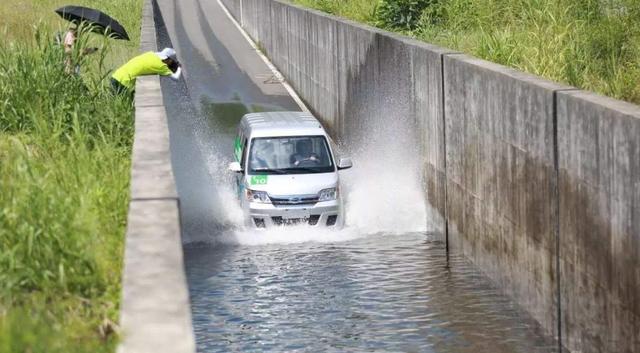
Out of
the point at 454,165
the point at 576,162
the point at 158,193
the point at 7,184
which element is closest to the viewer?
the point at 158,193

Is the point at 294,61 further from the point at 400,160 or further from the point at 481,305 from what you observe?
the point at 481,305

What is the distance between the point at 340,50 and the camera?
103 ft

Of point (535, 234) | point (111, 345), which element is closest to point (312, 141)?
point (535, 234)

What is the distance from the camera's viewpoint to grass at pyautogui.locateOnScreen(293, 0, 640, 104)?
17.5m

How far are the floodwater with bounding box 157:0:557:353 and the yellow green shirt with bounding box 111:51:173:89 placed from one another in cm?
278

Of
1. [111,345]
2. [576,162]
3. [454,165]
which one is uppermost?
[111,345]

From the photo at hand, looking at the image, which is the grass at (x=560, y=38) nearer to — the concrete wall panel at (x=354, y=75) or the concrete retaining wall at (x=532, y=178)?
the concrete retaining wall at (x=532, y=178)

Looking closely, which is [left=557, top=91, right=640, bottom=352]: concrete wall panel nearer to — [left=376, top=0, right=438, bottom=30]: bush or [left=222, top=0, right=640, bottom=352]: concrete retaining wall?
[left=222, top=0, right=640, bottom=352]: concrete retaining wall

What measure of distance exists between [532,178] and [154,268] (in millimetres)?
9769

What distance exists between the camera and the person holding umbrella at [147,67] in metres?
17.2

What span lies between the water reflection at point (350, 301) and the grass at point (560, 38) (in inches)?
125

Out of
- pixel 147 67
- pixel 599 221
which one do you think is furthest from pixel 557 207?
pixel 147 67

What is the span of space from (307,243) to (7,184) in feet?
40.5

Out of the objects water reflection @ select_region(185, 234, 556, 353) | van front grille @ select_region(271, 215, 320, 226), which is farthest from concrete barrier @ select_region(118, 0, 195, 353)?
van front grille @ select_region(271, 215, 320, 226)
